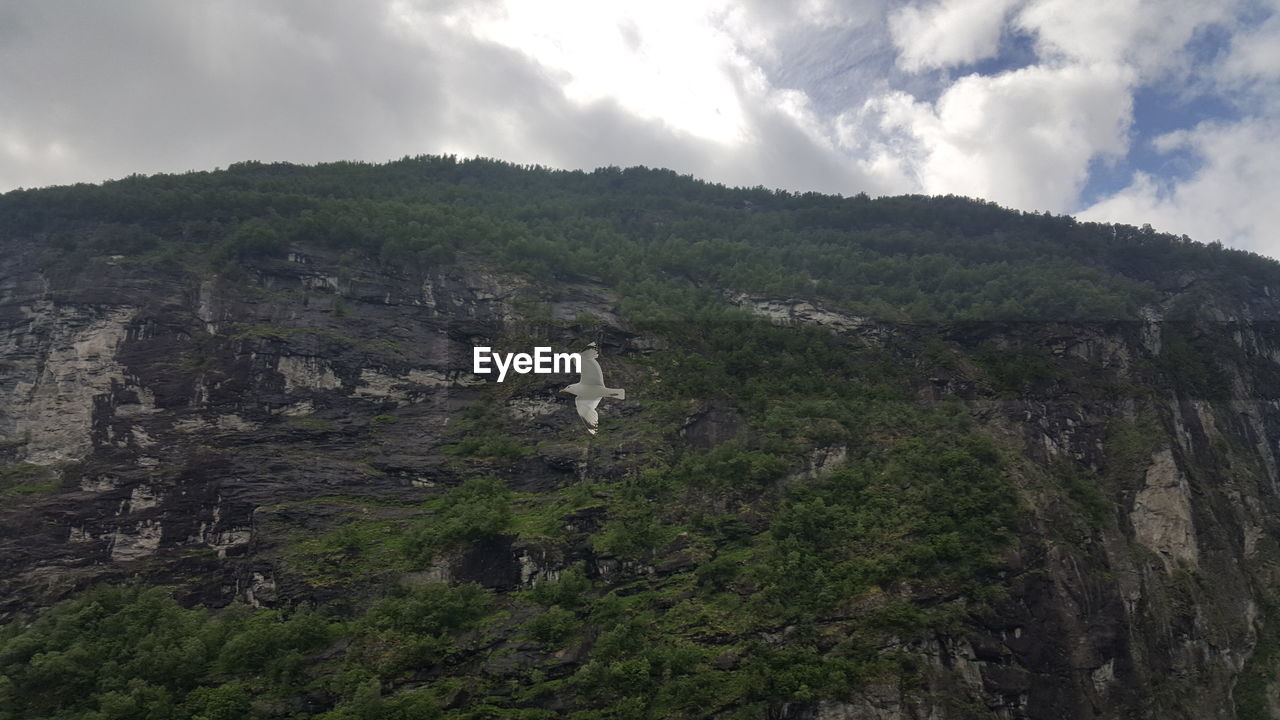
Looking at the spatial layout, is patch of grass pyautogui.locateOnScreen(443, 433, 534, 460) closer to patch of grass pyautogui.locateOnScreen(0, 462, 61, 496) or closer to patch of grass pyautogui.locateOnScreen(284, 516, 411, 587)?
patch of grass pyautogui.locateOnScreen(284, 516, 411, 587)

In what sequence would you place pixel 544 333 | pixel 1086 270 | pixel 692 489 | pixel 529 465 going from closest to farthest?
pixel 692 489, pixel 529 465, pixel 544 333, pixel 1086 270

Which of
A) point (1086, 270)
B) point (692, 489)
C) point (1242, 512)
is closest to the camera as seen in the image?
point (692, 489)

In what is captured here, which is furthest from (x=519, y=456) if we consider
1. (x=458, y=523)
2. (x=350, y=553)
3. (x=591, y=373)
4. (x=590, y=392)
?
(x=590, y=392)

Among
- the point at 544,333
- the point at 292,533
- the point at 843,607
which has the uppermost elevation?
the point at 544,333

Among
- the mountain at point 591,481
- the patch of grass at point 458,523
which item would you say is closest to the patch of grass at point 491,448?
the mountain at point 591,481

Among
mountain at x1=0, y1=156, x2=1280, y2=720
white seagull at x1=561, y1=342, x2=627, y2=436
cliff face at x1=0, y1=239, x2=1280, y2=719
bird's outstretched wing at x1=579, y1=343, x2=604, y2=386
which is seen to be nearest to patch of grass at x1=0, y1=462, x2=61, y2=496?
cliff face at x1=0, y1=239, x2=1280, y2=719

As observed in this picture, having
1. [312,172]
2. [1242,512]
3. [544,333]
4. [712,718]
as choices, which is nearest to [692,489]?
[712,718]

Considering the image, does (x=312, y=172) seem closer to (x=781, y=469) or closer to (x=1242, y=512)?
(x=781, y=469)
